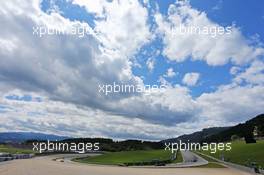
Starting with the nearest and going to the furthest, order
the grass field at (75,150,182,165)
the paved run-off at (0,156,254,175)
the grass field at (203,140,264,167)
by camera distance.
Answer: the paved run-off at (0,156,254,175) < the grass field at (203,140,264,167) < the grass field at (75,150,182,165)

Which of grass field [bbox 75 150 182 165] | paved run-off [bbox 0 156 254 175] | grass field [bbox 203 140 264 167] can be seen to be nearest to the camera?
paved run-off [bbox 0 156 254 175]

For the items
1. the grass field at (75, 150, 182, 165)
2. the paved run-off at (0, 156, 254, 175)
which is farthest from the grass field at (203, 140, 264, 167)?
the grass field at (75, 150, 182, 165)

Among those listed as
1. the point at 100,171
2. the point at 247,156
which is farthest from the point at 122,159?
the point at 100,171

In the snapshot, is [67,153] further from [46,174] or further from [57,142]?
[46,174]

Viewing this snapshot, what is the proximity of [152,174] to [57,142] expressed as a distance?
134 m

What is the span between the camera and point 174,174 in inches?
1978

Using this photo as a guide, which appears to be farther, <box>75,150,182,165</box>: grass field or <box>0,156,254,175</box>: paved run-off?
<box>75,150,182,165</box>: grass field

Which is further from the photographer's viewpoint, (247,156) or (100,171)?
(247,156)

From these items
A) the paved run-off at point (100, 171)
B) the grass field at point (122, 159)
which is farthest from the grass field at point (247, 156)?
the grass field at point (122, 159)

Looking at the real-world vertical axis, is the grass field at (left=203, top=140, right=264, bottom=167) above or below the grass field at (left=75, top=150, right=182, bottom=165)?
above

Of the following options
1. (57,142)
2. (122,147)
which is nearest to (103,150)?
(122,147)

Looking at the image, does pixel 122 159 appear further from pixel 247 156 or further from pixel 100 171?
pixel 100 171

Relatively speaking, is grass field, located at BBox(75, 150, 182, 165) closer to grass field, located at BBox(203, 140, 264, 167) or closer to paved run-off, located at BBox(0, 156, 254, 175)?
grass field, located at BBox(203, 140, 264, 167)

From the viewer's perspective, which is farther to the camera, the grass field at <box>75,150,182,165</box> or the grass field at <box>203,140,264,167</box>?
the grass field at <box>75,150,182,165</box>
